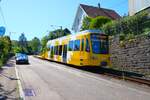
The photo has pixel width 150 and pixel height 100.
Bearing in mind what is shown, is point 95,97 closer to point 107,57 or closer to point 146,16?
point 107,57

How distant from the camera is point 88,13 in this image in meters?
65.1

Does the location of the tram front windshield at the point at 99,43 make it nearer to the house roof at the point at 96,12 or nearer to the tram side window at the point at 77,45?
the tram side window at the point at 77,45

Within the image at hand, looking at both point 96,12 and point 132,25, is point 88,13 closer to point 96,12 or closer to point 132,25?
point 96,12

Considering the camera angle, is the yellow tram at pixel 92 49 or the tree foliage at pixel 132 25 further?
the tree foliage at pixel 132 25

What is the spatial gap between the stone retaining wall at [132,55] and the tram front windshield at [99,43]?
186 cm

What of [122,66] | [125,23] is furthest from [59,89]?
[125,23]

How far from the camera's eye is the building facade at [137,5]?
35856 millimetres

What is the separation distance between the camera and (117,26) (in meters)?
32.2

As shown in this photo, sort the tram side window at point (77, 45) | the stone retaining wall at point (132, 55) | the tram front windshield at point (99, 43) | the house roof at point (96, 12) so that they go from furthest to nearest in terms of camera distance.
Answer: the house roof at point (96, 12) < the tram side window at point (77, 45) < the tram front windshield at point (99, 43) < the stone retaining wall at point (132, 55)

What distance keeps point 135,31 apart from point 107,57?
3420mm

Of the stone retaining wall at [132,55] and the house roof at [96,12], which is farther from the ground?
the house roof at [96,12]

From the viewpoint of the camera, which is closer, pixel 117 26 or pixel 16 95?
pixel 16 95

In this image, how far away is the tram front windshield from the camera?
2680 centimetres

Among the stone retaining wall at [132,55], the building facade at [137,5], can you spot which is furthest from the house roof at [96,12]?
the stone retaining wall at [132,55]
